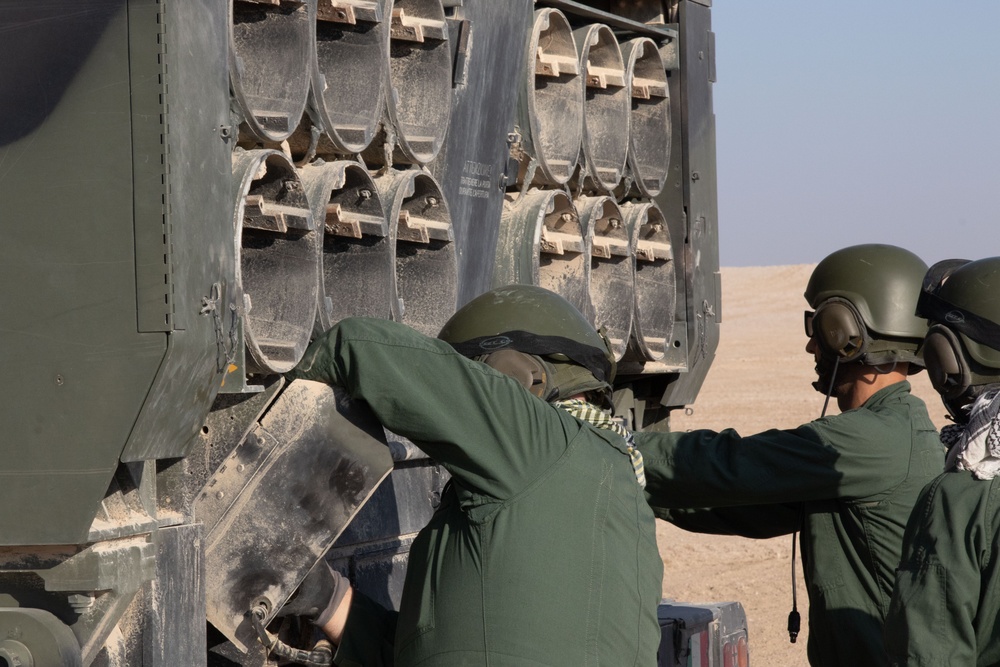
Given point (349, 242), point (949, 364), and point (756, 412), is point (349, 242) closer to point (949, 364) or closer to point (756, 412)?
point (949, 364)

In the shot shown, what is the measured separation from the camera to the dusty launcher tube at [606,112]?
17.2 feet

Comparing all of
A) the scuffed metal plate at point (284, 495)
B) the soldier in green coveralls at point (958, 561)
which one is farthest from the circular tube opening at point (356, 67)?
the soldier in green coveralls at point (958, 561)

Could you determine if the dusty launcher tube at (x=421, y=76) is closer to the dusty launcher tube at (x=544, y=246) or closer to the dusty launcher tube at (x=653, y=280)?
the dusty launcher tube at (x=544, y=246)

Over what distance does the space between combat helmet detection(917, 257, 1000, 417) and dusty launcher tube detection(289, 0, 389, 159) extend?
1454mm

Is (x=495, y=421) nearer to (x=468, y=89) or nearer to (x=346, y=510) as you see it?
(x=346, y=510)

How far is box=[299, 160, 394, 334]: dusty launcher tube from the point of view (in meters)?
3.39

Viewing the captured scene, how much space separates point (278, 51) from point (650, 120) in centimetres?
265

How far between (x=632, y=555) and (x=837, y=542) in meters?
1.15

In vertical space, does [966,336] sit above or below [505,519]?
above

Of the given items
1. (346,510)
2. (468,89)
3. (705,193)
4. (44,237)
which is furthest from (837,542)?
(705,193)

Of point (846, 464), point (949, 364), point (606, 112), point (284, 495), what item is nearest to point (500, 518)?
point (284, 495)

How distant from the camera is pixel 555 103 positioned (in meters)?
4.94

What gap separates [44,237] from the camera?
2.49 meters

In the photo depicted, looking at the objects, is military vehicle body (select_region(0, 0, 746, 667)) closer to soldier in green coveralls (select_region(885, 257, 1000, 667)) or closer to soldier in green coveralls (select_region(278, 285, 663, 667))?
soldier in green coveralls (select_region(278, 285, 663, 667))
